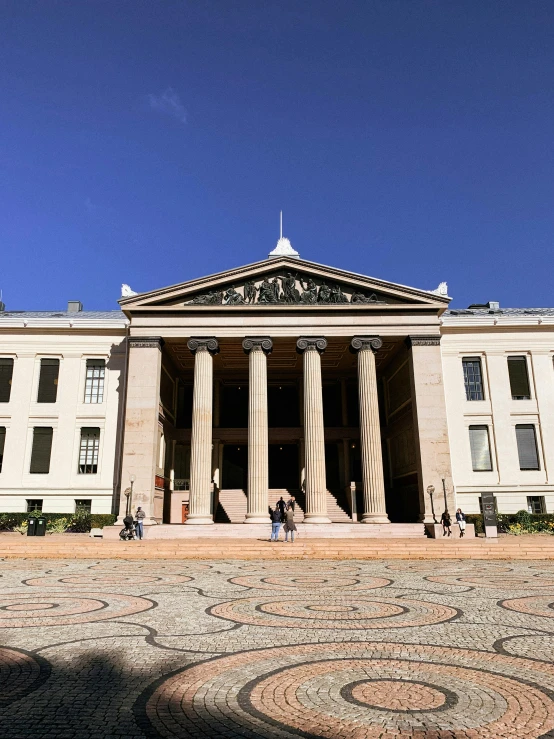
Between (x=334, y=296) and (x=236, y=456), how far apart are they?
57.2ft

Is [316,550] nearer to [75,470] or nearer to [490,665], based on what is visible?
[490,665]

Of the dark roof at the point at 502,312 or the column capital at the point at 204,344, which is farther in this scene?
the dark roof at the point at 502,312

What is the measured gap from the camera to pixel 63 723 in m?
4.95

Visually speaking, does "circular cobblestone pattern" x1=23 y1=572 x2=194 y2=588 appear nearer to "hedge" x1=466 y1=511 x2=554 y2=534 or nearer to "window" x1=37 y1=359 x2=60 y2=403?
"hedge" x1=466 y1=511 x2=554 y2=534

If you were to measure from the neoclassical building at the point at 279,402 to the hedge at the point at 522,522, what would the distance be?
2.37 meters

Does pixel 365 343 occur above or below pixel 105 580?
above

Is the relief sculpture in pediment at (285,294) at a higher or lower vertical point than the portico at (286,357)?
higher

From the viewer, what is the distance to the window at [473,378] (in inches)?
1730

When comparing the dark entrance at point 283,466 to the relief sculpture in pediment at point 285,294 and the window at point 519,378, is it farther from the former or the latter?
the window at point 519,378

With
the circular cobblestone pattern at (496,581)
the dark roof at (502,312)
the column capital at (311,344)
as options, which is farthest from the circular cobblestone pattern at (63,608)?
the dark roof at (502,312)

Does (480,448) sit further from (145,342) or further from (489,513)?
(145,342)

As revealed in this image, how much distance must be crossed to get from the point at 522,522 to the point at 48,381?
36194 mm

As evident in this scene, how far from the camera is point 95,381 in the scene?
44094 mm

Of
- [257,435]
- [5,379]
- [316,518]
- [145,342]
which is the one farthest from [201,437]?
[5,379]
